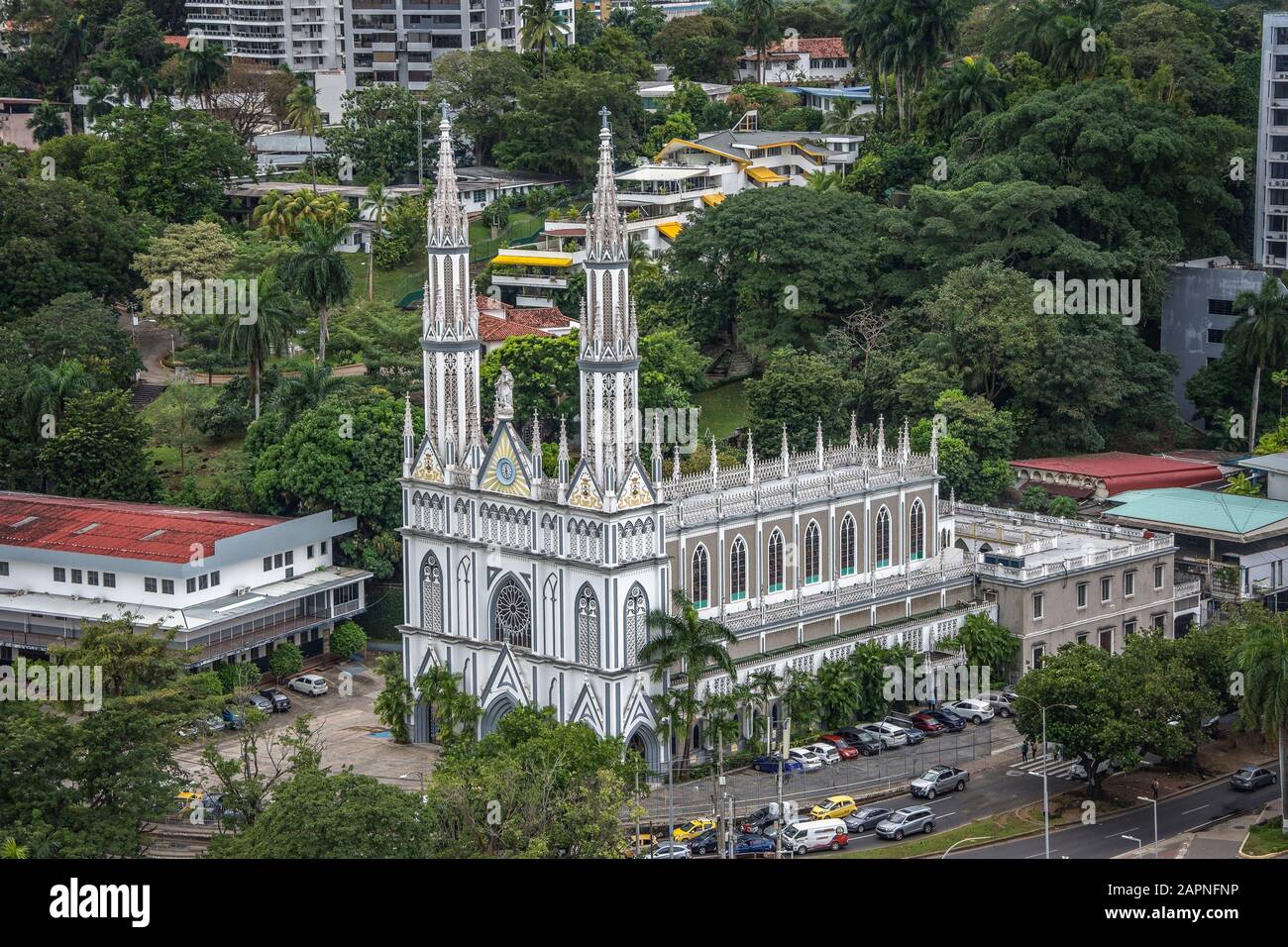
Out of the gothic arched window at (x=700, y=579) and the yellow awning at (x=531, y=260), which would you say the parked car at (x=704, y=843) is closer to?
the gothic arched window at (x=700, y=579)

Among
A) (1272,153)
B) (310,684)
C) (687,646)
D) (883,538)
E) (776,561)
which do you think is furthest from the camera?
(1272,153)

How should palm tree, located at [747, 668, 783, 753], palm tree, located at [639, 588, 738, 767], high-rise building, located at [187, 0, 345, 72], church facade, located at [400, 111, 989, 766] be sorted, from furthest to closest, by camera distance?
high-rise building, located at [187, 0, 345, 72] → palm tree, located at [747, 668, 783, 753] → palm tree, located at [639, 588, 738, 767] → church facade, located at [400, 111, 989, 766]

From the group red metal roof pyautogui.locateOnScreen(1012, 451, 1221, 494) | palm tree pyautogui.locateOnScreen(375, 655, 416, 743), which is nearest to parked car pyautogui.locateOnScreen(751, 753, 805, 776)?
palm tree pyautogui.locateOnScreen(375, 655, 416, 743)

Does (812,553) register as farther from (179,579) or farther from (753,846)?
(179,579)

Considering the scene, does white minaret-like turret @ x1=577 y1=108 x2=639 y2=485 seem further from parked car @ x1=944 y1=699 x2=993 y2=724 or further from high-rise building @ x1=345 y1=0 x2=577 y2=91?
high-rise building @ x1=345 y1=0 x2=577 y2=91

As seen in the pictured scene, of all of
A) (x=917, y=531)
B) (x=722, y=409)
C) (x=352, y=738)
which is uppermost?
(x=722, y=409)

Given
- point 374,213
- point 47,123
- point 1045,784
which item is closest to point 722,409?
point 374,213
